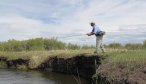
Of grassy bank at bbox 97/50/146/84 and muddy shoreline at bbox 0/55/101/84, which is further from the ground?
grassy bank at bbox 97/50/146/84

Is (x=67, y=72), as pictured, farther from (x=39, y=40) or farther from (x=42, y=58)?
(x=39, y=40)

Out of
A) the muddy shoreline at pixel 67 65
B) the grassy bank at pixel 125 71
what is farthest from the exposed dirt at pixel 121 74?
the muddy shoreline at pixel 67 65

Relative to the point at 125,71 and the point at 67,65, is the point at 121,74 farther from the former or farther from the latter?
the point at 67,65

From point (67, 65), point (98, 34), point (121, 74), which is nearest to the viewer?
point (121, 74)

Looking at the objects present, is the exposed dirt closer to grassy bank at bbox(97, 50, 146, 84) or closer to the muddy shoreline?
grassy bank at bbox(97, 50, 146, 84)

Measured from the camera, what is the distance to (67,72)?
86.8 feet

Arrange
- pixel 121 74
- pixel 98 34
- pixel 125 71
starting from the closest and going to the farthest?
pixel 121 74 < pixel 125 71 < pixel 98 34

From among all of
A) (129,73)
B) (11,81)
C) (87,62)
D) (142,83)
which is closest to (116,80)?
(129,73)

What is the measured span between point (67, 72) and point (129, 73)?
13.6 meters

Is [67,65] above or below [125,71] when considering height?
below

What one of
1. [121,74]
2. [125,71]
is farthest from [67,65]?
[121,74]

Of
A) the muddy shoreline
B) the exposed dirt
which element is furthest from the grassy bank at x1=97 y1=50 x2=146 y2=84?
the muddy shoreline

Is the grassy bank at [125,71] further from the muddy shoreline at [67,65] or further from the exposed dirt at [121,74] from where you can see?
the muddy shoreline at [67,65]

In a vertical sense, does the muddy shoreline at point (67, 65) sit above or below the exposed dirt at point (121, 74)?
below
